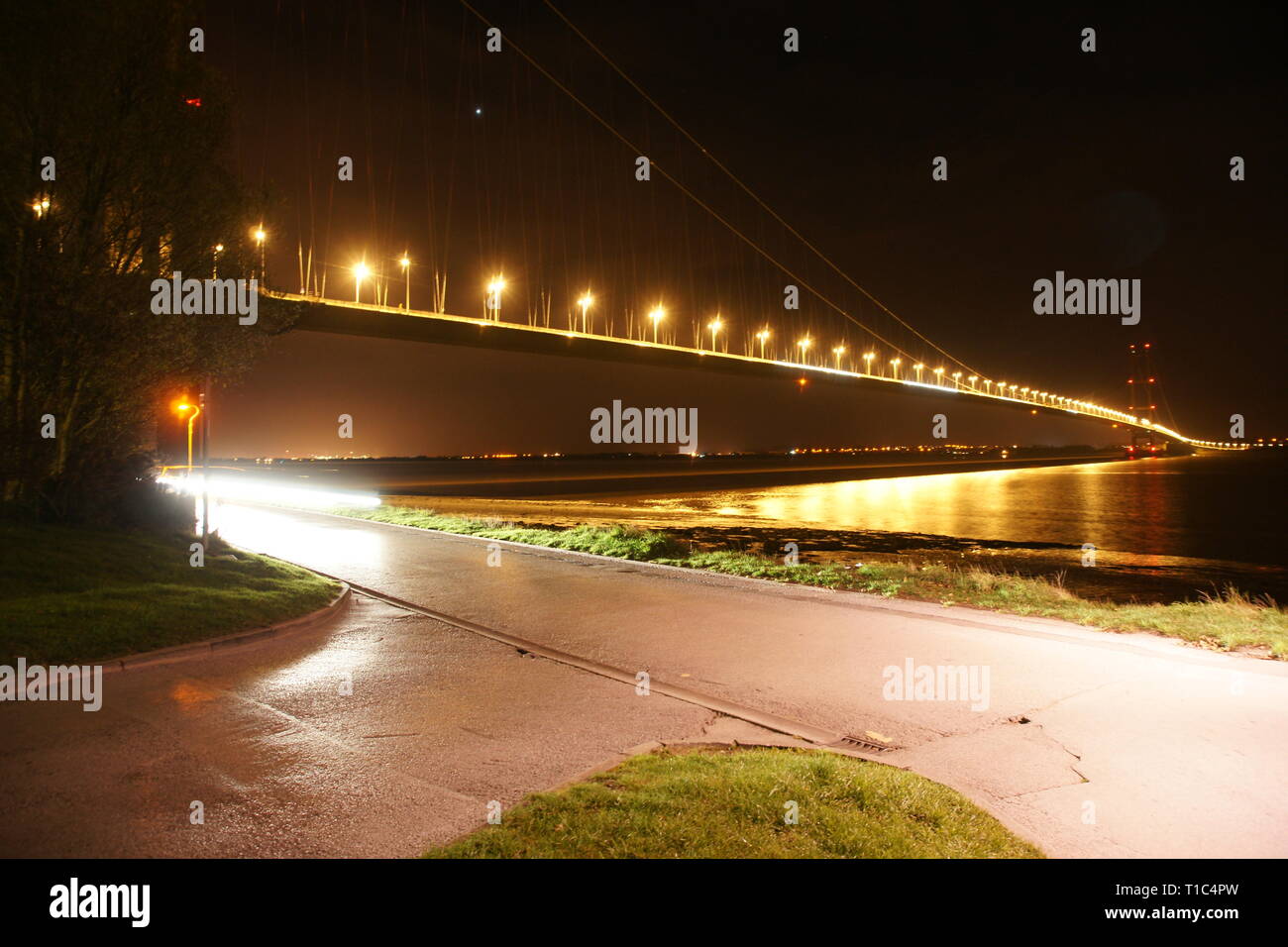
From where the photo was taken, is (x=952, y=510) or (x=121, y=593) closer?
(x=121, y=593)

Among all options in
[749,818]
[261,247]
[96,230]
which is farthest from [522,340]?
[749,818]

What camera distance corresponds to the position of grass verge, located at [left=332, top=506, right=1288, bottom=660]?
8.89 metres

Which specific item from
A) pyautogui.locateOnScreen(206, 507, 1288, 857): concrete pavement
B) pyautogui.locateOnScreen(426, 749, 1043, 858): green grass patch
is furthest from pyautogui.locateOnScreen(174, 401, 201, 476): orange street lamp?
pyautogui.locateOnScreen(426, 749, 1043, 858): green grass patch

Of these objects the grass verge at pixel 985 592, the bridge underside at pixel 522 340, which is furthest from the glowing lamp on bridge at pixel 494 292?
the grass verge at pixel 985 592

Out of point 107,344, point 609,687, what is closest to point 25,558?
point 107,344

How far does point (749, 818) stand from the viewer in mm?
4031

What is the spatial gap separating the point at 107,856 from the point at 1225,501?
57.1 meters

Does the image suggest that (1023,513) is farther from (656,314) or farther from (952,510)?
(656,314)

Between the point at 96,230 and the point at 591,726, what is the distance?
1138cm

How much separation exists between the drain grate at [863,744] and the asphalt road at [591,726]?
107mm

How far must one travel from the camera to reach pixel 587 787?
4.49m

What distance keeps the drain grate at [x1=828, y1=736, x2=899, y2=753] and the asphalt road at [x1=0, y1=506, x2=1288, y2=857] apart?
11cm

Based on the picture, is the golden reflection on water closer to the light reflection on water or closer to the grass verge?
the light reflection on water
